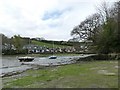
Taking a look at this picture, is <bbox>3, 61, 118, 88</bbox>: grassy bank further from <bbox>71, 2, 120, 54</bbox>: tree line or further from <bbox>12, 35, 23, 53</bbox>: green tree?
<bbox>12, 35, 23, 53</bbox>: green tree

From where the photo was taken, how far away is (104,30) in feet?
196

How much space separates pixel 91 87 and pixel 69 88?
1353mm

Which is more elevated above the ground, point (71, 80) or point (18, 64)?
point (71, 80)

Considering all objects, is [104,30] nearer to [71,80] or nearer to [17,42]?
[71,80]

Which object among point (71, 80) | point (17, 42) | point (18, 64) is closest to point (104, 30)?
point (18, 64)

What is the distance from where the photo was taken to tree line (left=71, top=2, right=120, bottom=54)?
5603 centimetres

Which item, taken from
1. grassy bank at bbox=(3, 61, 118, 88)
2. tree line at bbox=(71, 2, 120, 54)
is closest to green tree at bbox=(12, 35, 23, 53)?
tree line at bbox=(71, 2, 120, 54)

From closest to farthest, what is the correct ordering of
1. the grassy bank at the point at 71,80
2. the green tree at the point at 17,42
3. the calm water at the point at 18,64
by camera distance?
the grassy bank at the point at 71,80, the calm water at the point at 18,64, the green tree at the point at 17,42

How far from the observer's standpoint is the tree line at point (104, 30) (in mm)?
56031

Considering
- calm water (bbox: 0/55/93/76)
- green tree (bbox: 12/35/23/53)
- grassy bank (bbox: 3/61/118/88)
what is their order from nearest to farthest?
grassy bank (bbox: 3/61/118/88) < calm water (bbox: 0/55/93/76) < green tree (bbox: 12/35/23/53)

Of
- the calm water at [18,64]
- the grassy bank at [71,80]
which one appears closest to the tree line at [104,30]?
the calm water at [18,64]

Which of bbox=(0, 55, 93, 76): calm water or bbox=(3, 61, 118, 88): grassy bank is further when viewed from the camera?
bbox=(0, 55, 93, 76): calm water

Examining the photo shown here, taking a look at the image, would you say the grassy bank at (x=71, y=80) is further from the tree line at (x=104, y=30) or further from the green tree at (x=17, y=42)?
the green tree at (x=17, y=42)

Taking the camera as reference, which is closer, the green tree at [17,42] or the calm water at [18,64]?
the calm water at [18,64]
